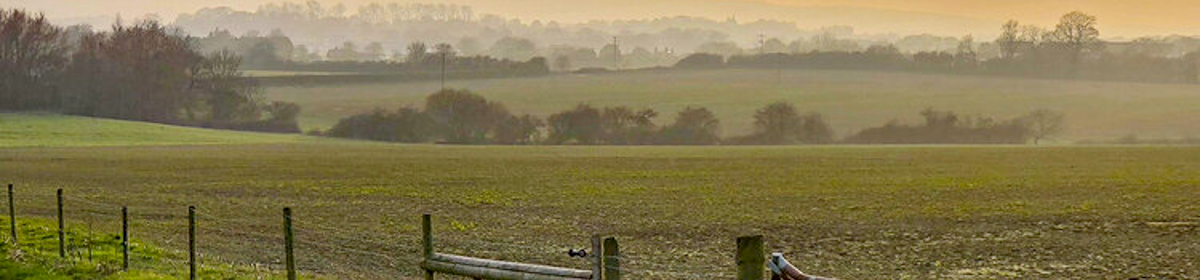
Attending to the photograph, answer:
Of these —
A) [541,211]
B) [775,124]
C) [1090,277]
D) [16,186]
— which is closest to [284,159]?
[16,186]

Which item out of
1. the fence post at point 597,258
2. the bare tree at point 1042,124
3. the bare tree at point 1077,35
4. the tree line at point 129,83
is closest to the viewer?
the fence post at point 597,258

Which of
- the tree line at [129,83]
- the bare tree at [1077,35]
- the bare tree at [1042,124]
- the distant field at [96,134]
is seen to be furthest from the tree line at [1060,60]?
the distant field at [96,134]

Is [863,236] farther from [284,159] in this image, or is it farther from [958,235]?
[284,159]

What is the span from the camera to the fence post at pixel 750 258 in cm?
976

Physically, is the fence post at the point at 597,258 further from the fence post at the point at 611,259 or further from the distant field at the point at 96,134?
the distant field at the point at 96,134

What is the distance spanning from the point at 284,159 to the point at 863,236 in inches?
1886

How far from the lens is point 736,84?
497ft

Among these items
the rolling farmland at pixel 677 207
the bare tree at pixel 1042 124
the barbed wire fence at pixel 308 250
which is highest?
the barbed wire fence at pixel 308 250

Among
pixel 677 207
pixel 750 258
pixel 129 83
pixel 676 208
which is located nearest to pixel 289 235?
pixel 750 258

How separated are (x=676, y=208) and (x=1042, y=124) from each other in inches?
3253

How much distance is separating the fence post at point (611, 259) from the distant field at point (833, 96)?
102 metres

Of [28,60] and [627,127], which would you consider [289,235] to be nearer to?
[627,127]

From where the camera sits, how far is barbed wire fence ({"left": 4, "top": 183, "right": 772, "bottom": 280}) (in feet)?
70.9

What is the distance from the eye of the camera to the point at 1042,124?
371 ft
